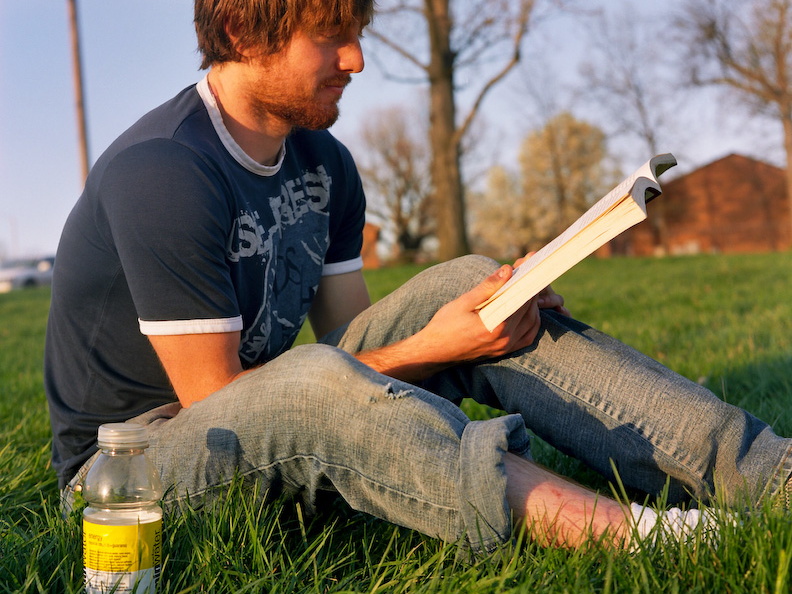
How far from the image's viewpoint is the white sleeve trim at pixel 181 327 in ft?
6.43

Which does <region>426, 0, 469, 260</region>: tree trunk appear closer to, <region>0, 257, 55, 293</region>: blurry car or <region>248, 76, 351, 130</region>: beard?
<region>248, 76, 351, 130</region>: beard

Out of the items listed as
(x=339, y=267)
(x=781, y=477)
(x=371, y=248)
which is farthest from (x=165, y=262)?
(x=371, y=248)

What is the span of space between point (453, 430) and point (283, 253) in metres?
0.96

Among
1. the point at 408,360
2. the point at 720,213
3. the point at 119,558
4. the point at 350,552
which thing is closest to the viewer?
the point at 119,558

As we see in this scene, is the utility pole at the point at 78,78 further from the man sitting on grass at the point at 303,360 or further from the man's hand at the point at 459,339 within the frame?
the man's hand at the point at 459,339

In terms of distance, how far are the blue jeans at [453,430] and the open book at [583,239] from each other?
283mm

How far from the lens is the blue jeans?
1671mm

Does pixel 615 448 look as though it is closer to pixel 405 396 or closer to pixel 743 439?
pixel 743 439

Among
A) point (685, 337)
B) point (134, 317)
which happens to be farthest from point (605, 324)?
point (134, 317)

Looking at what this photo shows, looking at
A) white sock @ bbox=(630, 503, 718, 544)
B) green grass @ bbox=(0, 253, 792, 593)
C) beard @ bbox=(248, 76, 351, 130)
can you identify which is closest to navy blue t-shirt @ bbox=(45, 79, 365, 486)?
beard @ bbox=(248, 76, 351, 130)

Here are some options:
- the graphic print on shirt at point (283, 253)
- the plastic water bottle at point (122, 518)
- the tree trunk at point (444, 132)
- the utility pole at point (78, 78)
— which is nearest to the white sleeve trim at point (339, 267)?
the graphic print on shirt at point (283, 253)

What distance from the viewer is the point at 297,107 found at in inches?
93.4

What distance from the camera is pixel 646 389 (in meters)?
2.02

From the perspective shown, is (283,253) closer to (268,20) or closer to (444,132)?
(268,20)
